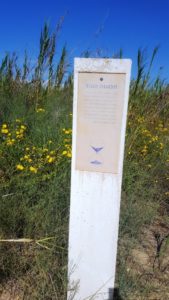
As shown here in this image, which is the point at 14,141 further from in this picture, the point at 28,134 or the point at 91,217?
the point at 91,217

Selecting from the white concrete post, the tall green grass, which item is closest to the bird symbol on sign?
the white concrete post

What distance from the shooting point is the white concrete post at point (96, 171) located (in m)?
1.55

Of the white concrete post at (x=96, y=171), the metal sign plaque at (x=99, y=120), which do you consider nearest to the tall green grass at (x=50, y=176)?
the white concrete post at (x=96, y=171)

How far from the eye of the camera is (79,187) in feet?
5.56

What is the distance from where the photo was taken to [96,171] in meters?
1.65

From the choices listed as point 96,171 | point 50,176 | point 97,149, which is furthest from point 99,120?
point 50,176

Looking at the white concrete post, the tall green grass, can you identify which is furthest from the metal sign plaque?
the tall green grass

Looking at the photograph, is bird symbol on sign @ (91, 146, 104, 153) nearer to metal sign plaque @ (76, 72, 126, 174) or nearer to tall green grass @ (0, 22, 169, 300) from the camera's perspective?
metal sign plaque @ (76, 72, 126, 174)

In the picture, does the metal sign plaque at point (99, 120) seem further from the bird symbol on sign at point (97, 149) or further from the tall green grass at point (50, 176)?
the tall green grass at point (50, 176)

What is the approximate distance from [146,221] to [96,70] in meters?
1.79

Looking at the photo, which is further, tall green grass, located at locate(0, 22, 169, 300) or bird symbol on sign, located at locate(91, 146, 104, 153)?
tall green grass, located at locate(0, 22, 169, 300)

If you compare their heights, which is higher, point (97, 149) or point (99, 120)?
point (99, 120)

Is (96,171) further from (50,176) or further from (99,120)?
(50,176)

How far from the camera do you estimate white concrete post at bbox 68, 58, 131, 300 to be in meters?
1.55
